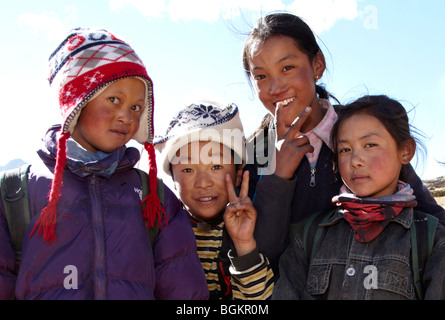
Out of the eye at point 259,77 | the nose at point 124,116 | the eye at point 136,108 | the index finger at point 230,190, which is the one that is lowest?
the index finger at point 230,190

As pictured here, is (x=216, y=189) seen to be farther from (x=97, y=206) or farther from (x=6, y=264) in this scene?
(x=6, y=264)

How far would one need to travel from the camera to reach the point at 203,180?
127 inches

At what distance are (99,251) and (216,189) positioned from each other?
3.43 feet

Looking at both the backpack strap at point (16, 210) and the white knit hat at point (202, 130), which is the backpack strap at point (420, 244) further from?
the backpack strap at point (16, 210)

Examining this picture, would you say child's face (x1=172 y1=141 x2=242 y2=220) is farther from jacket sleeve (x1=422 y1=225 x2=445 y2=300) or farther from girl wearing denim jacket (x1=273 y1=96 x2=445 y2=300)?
jacket sleeve (x1=422 y1=225 x2=445 y2=300)

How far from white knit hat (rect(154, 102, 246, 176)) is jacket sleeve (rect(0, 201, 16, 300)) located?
127cm

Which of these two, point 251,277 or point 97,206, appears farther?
point 251,277

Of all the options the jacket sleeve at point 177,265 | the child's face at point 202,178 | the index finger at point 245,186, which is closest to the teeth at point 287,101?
the child's face at point 202,178

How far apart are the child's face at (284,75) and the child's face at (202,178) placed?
2.21ft

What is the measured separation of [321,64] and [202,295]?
229cm

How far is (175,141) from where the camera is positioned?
3.33 metres

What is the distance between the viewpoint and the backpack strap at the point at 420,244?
256cm

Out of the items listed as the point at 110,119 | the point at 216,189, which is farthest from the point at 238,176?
the point at 110,119
